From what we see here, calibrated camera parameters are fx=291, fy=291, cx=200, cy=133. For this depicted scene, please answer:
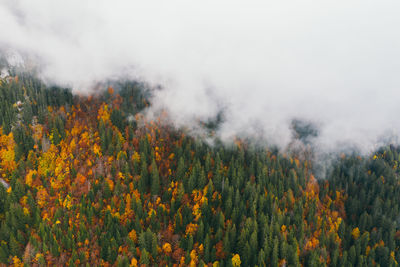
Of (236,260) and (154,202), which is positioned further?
(154,202)

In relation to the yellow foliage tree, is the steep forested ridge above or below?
above

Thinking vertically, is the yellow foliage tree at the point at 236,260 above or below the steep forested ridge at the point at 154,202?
below

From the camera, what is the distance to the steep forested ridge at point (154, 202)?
107 m

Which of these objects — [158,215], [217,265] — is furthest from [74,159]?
[217,265]

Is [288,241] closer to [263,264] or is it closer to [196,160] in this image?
[263,264]

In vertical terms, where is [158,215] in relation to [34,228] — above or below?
above

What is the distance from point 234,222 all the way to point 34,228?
78.9 meters

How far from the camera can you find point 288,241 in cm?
12438

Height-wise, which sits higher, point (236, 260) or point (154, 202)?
point (154, 202)

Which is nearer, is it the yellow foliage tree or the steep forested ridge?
the yellow foliage tree

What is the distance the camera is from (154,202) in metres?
137

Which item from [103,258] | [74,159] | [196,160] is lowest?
[103,258]

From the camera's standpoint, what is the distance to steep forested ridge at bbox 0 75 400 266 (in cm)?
10744

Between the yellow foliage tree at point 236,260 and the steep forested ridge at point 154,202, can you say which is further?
the steep forested ridge at point 154,202
